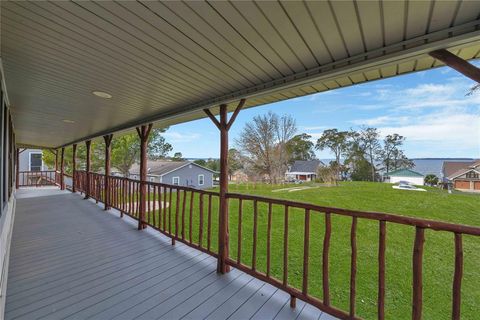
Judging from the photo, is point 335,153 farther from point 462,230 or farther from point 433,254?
point 462,230

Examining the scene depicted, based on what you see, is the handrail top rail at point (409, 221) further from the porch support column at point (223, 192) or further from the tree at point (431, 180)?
the tree at point (431, 180)

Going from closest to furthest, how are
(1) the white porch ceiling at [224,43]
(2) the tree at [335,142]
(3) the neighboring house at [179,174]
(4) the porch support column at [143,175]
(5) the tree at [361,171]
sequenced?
(1) the white porch ceiling at [224,43] → (4) the porch support column at [143,175] → (3) the neighboring house at [179,174] → (2) the tree at [335,142] → (5) the tree at [361,171]

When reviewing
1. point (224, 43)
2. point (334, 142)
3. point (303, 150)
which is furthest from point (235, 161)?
point (224, 43)

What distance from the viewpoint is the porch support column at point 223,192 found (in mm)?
2785

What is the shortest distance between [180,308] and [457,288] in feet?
6.85

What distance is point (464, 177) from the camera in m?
18.3

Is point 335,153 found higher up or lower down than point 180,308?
higher up

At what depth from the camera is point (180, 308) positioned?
207 cm

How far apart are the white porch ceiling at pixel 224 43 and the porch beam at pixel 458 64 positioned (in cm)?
6

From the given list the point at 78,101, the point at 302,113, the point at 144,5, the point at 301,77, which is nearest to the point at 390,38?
the point at 301,77

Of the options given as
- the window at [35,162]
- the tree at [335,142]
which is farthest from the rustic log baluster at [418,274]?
the tree at [335,142]

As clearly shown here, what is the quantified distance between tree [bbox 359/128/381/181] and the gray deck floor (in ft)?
84.3

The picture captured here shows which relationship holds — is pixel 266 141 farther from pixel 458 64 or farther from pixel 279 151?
pixel 458 64

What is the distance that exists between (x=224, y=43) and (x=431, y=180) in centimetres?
3008
